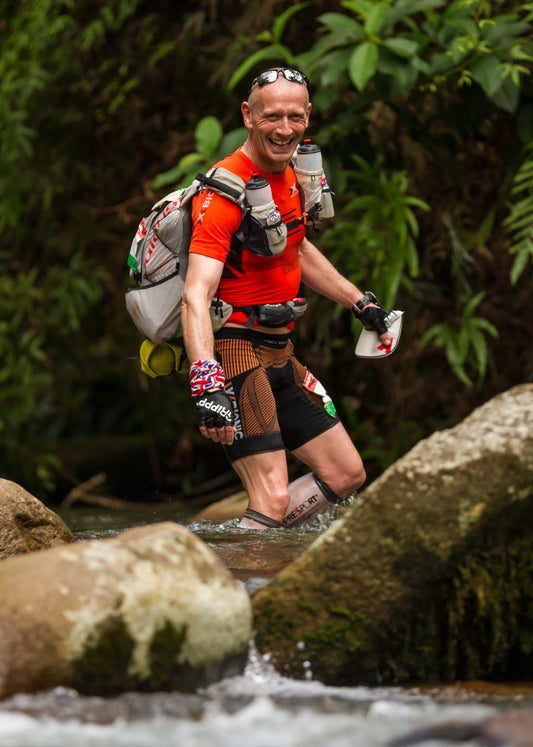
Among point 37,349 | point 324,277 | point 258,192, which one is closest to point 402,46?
point 324,277

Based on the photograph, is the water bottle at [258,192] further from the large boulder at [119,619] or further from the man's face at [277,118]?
the large boulder at [119,619]

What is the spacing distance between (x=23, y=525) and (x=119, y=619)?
156 cm

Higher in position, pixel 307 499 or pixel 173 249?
pixel 173 249

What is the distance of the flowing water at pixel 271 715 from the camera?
2529mm

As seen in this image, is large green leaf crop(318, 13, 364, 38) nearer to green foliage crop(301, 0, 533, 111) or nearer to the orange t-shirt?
green foliage crop(301, 0, 533, 111)

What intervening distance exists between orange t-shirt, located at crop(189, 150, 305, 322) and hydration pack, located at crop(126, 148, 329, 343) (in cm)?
6

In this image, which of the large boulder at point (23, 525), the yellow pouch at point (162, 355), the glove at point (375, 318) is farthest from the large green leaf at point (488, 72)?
the large boulder at point (23, 525)

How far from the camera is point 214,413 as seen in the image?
13.0 feet

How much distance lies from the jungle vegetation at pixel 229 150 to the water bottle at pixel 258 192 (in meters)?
1.39

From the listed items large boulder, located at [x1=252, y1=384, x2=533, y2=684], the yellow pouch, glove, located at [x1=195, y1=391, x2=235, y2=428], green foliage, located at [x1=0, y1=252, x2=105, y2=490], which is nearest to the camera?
large boulder, located at [x1=252, y1=384, x2=533, y2=684]

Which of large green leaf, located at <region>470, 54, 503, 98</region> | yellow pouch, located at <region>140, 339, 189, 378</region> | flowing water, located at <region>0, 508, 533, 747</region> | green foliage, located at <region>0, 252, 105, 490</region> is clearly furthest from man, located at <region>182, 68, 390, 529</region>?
green foliage, located at <region>0, 252, 105, 490</region>

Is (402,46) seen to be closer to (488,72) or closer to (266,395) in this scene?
(488,72)

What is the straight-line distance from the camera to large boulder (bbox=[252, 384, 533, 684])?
3.11 m

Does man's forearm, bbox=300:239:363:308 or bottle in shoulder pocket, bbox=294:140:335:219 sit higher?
bottle in shoulder pocket, bbox=294:140:335:219
